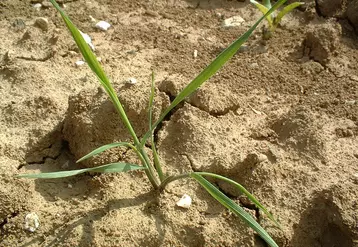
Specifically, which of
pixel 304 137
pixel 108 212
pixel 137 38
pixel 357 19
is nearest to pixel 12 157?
pixel 108 212

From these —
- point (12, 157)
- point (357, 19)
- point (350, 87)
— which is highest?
point (357, 19)

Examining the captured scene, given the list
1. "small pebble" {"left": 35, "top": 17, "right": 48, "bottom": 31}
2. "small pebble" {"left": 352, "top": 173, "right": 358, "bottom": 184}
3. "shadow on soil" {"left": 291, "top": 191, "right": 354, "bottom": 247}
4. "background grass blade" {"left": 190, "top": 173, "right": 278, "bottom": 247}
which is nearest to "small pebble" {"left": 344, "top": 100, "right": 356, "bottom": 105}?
"small pebble" {"left": 352, "top": 173, "right": 358, "bottom": 184}

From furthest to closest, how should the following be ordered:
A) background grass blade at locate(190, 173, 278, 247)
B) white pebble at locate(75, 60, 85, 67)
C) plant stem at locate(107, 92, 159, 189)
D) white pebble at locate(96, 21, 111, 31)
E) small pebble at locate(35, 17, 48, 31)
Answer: white pebble at locate(96, 21, 111, 31) → small pebble at locate(35, 17, 48, 31) → white pebble at locate(75, 60, 85, 67) → plant stem at locate(107, 92, 159, 189) → background grass blade at locate(190, 173, 278, 247)

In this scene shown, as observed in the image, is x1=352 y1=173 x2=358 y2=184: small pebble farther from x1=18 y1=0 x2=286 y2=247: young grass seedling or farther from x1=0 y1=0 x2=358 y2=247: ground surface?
x1=18 y1=0 x2=286 y2=247: young grass seedling

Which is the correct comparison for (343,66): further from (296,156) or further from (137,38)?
(137,38)

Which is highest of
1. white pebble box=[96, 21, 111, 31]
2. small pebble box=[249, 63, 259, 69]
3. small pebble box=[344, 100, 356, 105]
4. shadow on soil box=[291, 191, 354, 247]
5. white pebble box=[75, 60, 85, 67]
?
small pebble box=[344, 100, 356, 105]

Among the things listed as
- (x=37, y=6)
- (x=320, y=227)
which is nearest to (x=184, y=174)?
(x=320, y=227)
